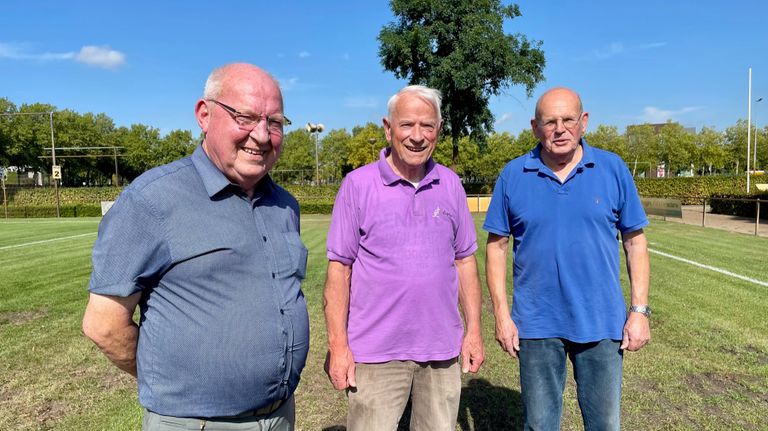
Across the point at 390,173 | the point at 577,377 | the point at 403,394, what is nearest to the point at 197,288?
the point at 390,173

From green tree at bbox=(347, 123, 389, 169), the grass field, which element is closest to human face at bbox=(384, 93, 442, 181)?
the grass field

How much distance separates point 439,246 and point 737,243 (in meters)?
16.1

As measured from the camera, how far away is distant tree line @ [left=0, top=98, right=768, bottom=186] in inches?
2352

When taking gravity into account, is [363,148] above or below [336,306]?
above

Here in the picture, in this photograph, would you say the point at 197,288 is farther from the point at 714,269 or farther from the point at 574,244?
the point at 714,269

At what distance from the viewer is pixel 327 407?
4320mm

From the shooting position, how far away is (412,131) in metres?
2.45

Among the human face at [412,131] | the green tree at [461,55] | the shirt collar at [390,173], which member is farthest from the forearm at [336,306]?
the green tree at [461,55]

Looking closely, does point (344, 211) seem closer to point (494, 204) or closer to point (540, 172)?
point (494, 204)

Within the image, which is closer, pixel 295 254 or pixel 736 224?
pixel 295 254

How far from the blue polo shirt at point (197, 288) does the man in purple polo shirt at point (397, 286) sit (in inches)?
19.2

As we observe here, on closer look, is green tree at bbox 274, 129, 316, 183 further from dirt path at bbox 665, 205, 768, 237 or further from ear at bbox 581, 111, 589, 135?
ear at bbox 581, 111, 589, 135

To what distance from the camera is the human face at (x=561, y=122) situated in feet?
8.49

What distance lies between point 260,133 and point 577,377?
86.3 inches
